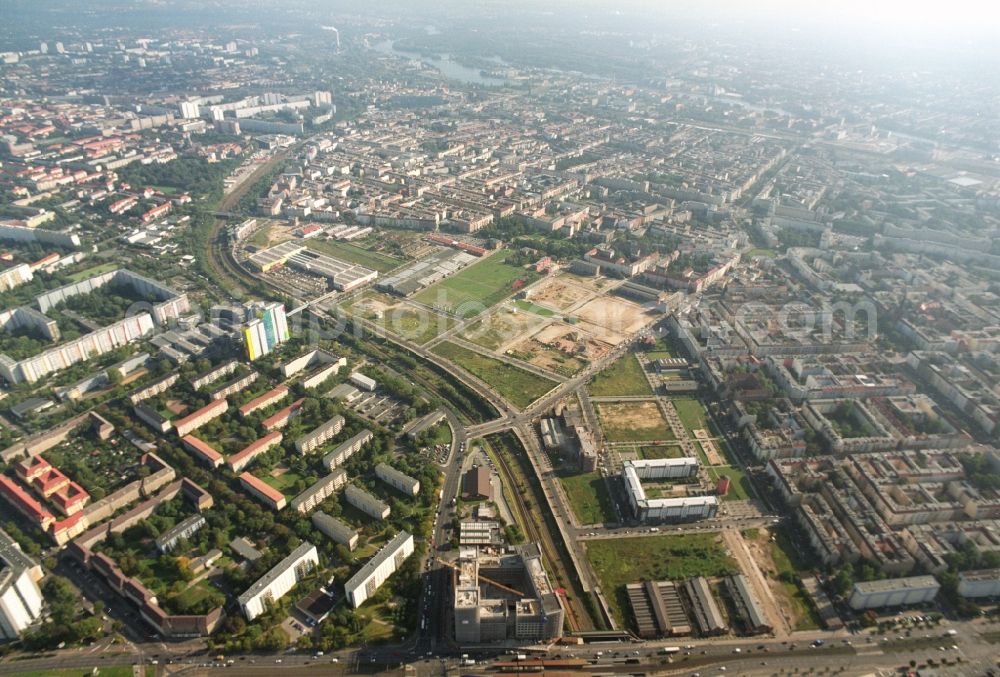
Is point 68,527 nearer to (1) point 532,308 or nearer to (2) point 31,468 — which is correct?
(2) point 31,468

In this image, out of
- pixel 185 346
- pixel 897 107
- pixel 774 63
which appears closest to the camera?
pixel 185 346

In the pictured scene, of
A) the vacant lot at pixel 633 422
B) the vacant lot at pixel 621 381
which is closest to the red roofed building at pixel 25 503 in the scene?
the vacant lot at pixel 633 422

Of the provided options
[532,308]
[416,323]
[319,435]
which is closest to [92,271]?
[416,323]

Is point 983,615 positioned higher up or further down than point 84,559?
higher up

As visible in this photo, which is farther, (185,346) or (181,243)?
(181,243)

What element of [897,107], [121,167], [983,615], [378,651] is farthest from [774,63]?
[378,651]

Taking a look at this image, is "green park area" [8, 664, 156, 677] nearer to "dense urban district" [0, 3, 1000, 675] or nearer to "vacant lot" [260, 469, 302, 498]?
"dense urban district" [0, 3, 1000, 675]

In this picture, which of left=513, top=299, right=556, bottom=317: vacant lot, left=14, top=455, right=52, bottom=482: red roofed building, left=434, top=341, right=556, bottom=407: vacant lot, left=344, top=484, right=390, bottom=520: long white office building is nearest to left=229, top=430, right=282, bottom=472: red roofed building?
left=344, top=484, right=390, bottom=520: long white office building

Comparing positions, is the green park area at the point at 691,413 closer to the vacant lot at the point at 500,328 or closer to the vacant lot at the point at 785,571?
the vacant lot at the point at 785,571

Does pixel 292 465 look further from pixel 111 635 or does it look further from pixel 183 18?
pixel 183 18
